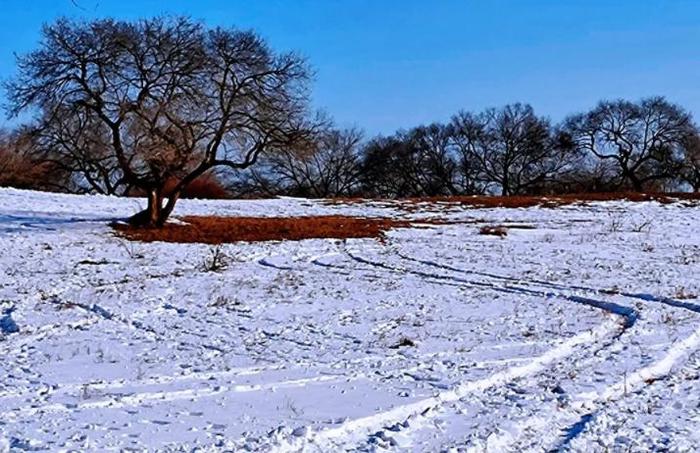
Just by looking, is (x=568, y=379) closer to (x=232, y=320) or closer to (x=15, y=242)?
(x=232, y=320)

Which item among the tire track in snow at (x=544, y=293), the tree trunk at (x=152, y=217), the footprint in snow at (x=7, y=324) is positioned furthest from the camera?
the tree trunk at (x=152, y=217)

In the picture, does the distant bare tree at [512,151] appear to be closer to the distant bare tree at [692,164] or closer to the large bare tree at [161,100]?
the distant bare tree at [692,164]

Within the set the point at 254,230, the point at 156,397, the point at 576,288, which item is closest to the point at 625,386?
the point at 156,397

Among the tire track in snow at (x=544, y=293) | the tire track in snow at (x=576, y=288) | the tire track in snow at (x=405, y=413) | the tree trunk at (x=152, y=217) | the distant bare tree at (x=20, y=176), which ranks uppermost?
the distant bare tree at (x=20, y=176)

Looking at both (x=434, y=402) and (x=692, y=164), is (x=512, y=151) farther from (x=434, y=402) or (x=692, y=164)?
(x=434, y=402)

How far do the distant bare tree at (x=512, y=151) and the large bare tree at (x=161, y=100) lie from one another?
40351 mm

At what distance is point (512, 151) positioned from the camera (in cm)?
5869

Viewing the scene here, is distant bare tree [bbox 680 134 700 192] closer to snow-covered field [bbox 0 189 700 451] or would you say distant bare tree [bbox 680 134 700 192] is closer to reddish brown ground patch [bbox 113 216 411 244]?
reddish brown ground patch [bbox 113 216 411 244]

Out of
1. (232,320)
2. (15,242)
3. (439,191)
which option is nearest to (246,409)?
(232,320)

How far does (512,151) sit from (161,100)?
144 ft

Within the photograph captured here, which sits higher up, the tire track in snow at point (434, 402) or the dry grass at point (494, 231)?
the dry grass at point (494, 231)

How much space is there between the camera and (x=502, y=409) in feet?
16.3

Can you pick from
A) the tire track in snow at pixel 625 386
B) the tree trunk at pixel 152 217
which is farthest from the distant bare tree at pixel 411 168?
the tire track in snow at pixel 625 386

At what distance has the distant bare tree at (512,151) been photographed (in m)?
57.5
